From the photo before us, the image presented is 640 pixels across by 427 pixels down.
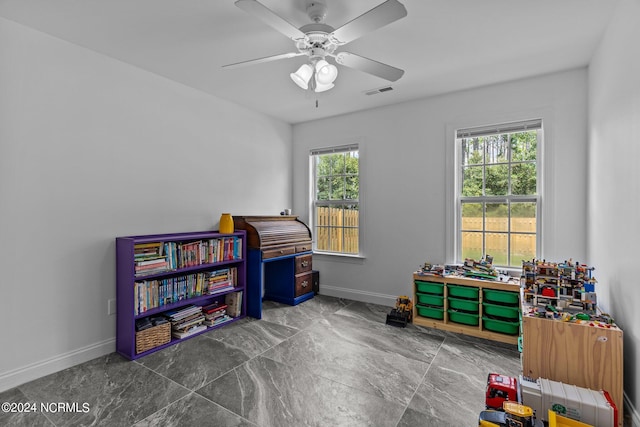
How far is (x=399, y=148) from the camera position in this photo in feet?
13.3

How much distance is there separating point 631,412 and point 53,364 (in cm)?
403

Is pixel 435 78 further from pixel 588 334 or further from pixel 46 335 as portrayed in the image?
pixel 46 335

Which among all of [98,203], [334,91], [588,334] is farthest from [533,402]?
[98,203]

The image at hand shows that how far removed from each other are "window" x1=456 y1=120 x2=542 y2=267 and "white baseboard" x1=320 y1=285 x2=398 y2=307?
42.5 inches

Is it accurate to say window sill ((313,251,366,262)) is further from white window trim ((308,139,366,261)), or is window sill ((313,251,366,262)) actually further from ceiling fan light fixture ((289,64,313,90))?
ceiling fan light fixture ((289,64,313,90))

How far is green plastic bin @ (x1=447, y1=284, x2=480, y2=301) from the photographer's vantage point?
321 cm

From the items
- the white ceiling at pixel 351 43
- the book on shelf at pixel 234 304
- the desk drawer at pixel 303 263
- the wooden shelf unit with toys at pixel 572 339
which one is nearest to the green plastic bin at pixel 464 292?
the wooden shelf unit with toys at pixel 572 339

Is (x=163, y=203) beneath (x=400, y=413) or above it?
above

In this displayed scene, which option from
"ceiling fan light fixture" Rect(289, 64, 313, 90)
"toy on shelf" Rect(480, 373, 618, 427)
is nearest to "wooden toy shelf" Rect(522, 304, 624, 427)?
"toy on shelf" Rect(480, 373, 618, 427)

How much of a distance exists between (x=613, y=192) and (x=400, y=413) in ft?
6.95

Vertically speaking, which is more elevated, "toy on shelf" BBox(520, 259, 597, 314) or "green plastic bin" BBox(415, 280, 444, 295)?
"toy on shelf" BBox(520, 259, 597, 314)

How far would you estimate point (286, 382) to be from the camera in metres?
2.33

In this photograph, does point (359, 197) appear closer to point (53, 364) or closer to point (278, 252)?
point (278, 252)

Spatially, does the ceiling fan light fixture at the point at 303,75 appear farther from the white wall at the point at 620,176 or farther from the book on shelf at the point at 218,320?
the book on shelf at the point at 218,320
